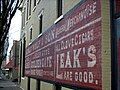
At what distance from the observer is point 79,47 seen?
10.2 m

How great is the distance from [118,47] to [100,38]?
78 cm

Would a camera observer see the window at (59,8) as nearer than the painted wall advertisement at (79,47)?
No

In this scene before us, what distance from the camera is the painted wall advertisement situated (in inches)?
348

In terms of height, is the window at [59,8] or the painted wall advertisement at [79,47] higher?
the window at [59,8]

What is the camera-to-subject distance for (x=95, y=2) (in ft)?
29.5

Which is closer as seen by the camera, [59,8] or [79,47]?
[79,47]

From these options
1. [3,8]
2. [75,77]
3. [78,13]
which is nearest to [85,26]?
[78,13]

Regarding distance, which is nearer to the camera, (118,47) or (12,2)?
(118,47)

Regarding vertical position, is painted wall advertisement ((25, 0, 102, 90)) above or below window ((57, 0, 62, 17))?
below

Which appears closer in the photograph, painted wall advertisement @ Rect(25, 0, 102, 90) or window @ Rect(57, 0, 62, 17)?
painted wall advertisement @ Rect(25, 0, 102, 90)

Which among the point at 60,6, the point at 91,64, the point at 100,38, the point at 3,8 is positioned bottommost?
the point at 91,64

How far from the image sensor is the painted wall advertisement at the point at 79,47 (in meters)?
8.83

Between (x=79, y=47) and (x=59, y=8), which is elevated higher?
(x=59, y=8)

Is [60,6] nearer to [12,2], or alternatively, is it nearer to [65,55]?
[65,55]
